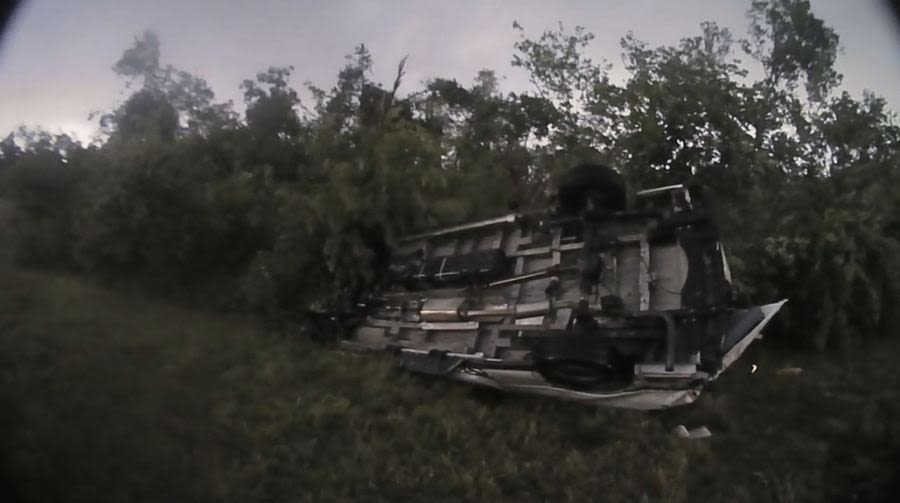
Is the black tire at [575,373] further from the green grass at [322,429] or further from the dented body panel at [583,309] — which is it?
the green grass at [322,429]

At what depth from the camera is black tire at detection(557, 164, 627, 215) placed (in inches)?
259

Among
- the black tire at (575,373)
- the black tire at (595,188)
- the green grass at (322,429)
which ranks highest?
the black tire at (595,188)

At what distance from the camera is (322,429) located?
18.1 feet

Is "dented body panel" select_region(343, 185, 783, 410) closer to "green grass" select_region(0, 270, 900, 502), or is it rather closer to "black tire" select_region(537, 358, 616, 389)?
"black tire" select_region(537, 358, 616, 389)

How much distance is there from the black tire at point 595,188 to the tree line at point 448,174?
2.66 feet

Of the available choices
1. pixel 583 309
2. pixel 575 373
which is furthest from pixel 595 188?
pixel 575 373

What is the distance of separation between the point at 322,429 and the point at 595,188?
3.17 metres

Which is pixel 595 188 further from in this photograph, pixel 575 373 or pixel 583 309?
pixel 575 373

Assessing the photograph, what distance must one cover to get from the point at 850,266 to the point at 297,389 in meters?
5.86

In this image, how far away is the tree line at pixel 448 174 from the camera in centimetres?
618

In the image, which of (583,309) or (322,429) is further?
(583,309)

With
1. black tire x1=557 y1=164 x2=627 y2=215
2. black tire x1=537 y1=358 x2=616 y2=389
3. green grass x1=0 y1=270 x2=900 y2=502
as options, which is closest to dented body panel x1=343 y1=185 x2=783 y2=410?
black tire x1=537 y1=358 x2=616 y2=389

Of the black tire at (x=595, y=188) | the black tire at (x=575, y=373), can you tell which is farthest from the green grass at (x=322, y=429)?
the black tire at (x=595, y=188)

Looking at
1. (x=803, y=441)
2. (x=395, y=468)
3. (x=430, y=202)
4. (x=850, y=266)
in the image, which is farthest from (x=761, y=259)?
(x=395, y=468)
